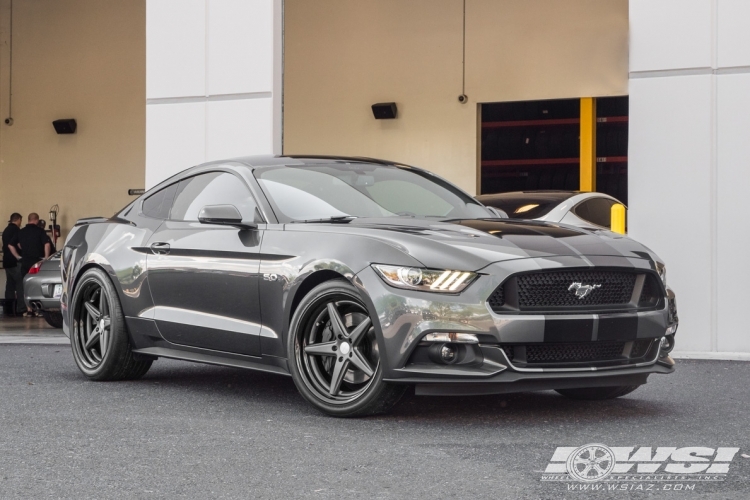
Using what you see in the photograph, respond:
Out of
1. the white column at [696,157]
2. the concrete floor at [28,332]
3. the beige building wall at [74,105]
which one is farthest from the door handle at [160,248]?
the beige building wall at [74,105]

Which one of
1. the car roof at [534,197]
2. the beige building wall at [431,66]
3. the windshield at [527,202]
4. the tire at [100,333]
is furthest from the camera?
the beige building wall at [431,66]

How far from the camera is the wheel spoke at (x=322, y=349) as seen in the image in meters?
5.85

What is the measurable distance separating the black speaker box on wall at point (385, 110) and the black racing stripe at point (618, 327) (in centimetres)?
1200

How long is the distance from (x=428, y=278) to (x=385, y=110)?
12.2 m

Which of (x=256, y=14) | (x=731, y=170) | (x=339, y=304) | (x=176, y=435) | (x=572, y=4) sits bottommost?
(x=176, y=435)

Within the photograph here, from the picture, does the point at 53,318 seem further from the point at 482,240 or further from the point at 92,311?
the point at 482,240

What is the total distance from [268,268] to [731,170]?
486cm

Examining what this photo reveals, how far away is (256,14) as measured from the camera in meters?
11.4

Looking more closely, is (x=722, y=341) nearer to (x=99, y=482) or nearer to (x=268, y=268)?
(x=268, y=268)

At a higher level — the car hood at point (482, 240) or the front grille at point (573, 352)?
the car hood at point (482, 240)

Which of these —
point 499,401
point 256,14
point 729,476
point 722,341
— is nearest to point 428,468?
point 729,476

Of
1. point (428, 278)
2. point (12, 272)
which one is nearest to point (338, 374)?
point (428, 278)

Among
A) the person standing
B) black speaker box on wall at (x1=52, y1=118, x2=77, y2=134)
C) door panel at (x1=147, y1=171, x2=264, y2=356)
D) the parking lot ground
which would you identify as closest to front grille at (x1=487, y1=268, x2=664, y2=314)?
the parking lot ground

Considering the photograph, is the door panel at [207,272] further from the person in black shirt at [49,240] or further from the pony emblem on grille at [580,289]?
the person in black shirt at [49,240]
